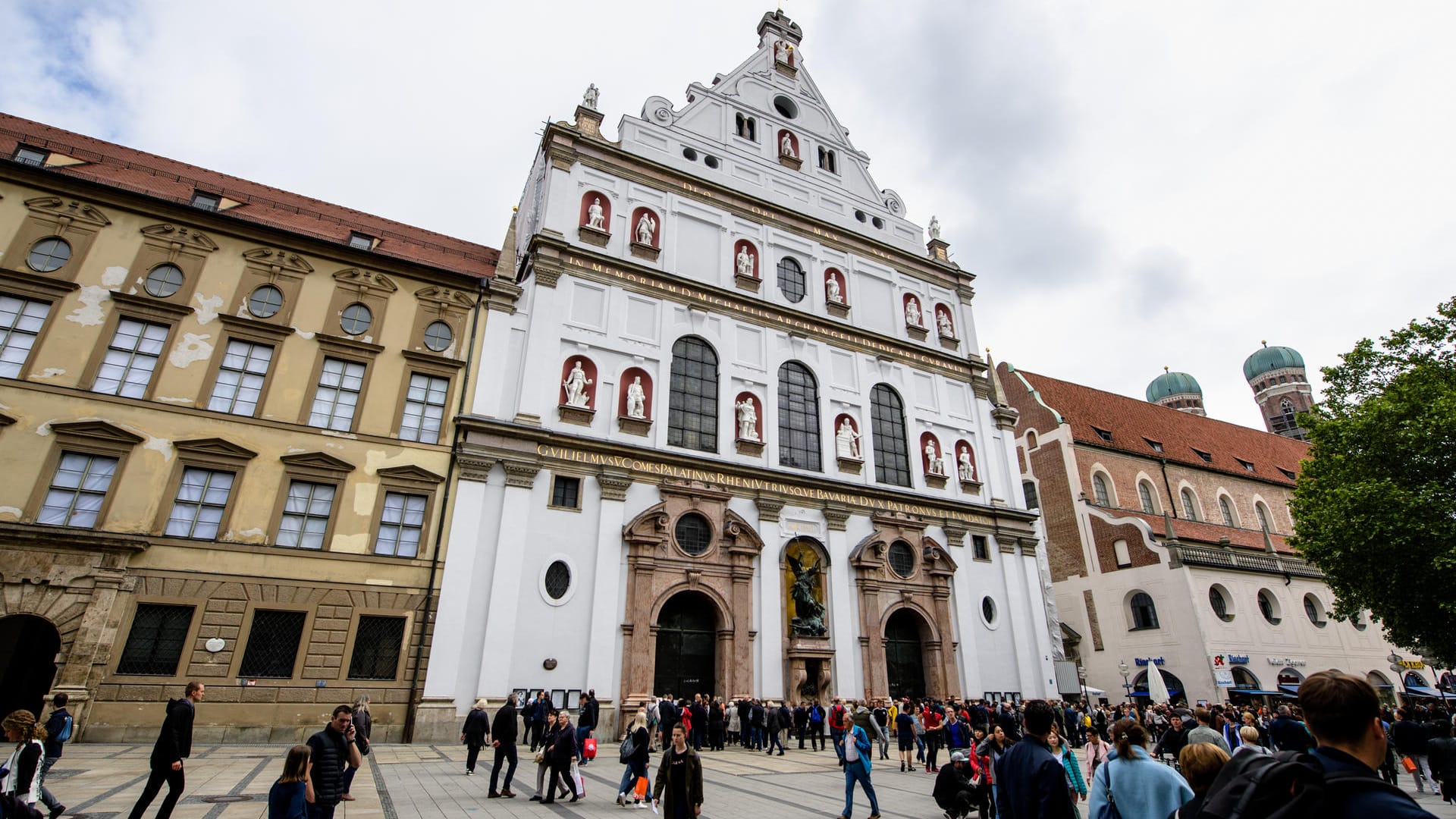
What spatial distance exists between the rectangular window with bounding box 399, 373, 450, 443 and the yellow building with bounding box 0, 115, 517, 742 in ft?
0.20

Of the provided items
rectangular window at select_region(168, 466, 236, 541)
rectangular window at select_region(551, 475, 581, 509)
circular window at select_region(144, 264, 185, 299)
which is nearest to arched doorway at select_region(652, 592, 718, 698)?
rectangular window at select_region(551, 475, 581, 509)

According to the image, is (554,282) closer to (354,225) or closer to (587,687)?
(354,225)

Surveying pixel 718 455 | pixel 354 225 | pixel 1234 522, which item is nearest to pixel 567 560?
pixel 718 455

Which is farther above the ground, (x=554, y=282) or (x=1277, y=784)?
(x=554, y=282)

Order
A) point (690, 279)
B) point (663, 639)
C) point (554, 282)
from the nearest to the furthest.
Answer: point (663, 639)
point (554, 282)
point (690, 279)

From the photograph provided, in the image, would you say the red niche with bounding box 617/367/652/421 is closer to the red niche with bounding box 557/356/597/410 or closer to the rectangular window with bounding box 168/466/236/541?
A: the red niche with bounding box 557/356/597/410

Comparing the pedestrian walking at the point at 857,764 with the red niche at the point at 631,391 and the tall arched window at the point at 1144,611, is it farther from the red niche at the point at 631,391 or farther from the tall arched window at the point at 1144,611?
the tall arched window at the point at 1144,611

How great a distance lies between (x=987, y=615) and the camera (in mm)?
26328

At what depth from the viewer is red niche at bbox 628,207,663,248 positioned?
25484 millimetres

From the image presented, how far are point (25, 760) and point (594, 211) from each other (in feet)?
69.0

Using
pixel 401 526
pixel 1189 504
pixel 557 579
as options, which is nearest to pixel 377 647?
pixel 401 526

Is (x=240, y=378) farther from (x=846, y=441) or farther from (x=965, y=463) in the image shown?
(x=965, y=463)

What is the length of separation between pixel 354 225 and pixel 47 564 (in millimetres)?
13129

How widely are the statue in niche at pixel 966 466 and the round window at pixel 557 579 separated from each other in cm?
1640
